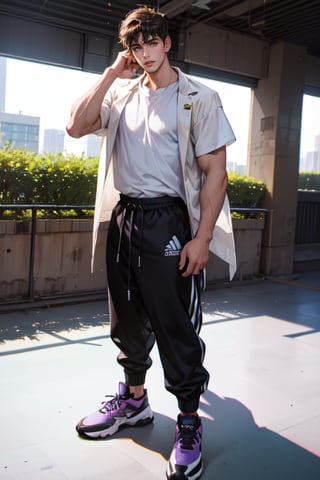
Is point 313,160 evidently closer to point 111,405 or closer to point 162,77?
point 162,77

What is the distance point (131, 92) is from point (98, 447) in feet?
5.15

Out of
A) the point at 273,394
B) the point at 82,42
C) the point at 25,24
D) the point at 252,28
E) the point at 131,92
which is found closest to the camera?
the point at 131,92

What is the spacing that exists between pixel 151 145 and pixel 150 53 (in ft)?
1.20

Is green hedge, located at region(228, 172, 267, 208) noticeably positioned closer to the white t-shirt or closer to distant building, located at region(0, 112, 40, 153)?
distant building, located at region(0, 112, 40, 153)

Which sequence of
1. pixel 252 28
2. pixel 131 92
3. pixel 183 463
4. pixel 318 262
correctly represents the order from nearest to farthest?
pixel 183 463
pixel 131 92
pixel 252 28
pixel 318 262

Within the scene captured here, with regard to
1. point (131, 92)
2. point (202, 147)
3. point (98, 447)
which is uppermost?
point (131, 92)

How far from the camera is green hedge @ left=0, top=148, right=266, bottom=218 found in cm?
482

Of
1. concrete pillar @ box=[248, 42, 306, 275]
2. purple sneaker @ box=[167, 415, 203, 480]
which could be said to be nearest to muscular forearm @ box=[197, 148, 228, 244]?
purple sneaker @ box=[167, 415, 203, 480]

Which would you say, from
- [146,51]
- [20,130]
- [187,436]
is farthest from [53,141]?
[187,436]

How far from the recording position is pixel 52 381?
2.88 meters

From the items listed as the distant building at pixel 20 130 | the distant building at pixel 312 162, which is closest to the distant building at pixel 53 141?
the distant building at pixel 20 130

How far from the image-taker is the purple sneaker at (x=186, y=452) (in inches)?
77.4

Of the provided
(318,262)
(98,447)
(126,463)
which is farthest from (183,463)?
(318,262)

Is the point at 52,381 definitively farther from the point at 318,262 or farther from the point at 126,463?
the point at 318,262
